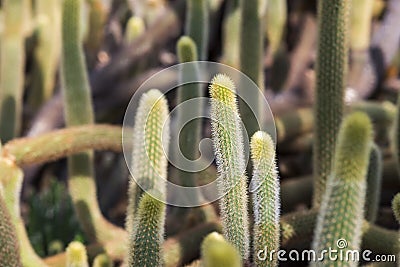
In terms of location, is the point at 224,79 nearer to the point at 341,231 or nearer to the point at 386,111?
the point at 341,231

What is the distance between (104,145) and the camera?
1.60 metres

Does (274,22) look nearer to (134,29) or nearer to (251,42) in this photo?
(134,29)

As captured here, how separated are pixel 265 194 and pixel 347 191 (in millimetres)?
193

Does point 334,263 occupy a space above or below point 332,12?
below

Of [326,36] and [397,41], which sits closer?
[326,36]

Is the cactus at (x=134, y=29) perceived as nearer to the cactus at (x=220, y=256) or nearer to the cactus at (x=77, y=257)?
the cactus at (x=77, y=257)

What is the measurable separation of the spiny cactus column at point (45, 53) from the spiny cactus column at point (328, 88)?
1.14 m

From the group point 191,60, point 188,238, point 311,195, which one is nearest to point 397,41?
point 311,195

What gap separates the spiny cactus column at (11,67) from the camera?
1.88 metres

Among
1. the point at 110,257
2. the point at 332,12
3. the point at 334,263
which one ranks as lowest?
the point at 110,257

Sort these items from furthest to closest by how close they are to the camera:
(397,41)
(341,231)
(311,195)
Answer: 1. (397,41)
2. (311,195)
3. (341,231)

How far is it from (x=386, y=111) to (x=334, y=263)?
115 centimetres

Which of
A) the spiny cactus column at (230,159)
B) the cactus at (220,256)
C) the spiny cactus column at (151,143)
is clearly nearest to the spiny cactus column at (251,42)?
the spiny cactus column at (151,143)

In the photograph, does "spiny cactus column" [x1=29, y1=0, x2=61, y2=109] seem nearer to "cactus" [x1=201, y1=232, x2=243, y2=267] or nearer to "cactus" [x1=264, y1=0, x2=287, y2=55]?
"cactus" [x1=264, y1=0, x2=287, y2=55]
